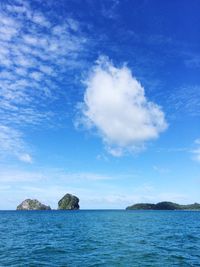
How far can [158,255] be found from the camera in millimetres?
39156

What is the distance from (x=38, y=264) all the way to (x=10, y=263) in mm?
3071

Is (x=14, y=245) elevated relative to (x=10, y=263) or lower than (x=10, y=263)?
elevated

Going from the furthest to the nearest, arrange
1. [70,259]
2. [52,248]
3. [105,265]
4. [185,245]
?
[185,245] < [52,248] < [70,259] < [105,265]

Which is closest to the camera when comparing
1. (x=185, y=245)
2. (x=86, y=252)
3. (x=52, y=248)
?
(x=86, y=252)

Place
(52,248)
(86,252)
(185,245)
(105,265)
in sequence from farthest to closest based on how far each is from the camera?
(185,245)
(52,248)
(86,252)
(105,265)

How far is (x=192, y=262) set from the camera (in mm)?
35438

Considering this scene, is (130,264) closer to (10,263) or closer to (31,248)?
(10,263)

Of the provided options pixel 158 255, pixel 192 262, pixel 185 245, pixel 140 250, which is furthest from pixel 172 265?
pixel 185 245

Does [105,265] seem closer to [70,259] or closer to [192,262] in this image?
[70,259]

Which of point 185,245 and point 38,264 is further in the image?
point 185,245

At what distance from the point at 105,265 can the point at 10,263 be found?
400 inches

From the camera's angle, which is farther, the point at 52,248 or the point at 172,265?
the point at 52,248

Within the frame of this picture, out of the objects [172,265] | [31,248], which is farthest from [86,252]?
[172,265]

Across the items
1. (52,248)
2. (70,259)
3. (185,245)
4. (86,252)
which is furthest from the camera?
(185,245)
